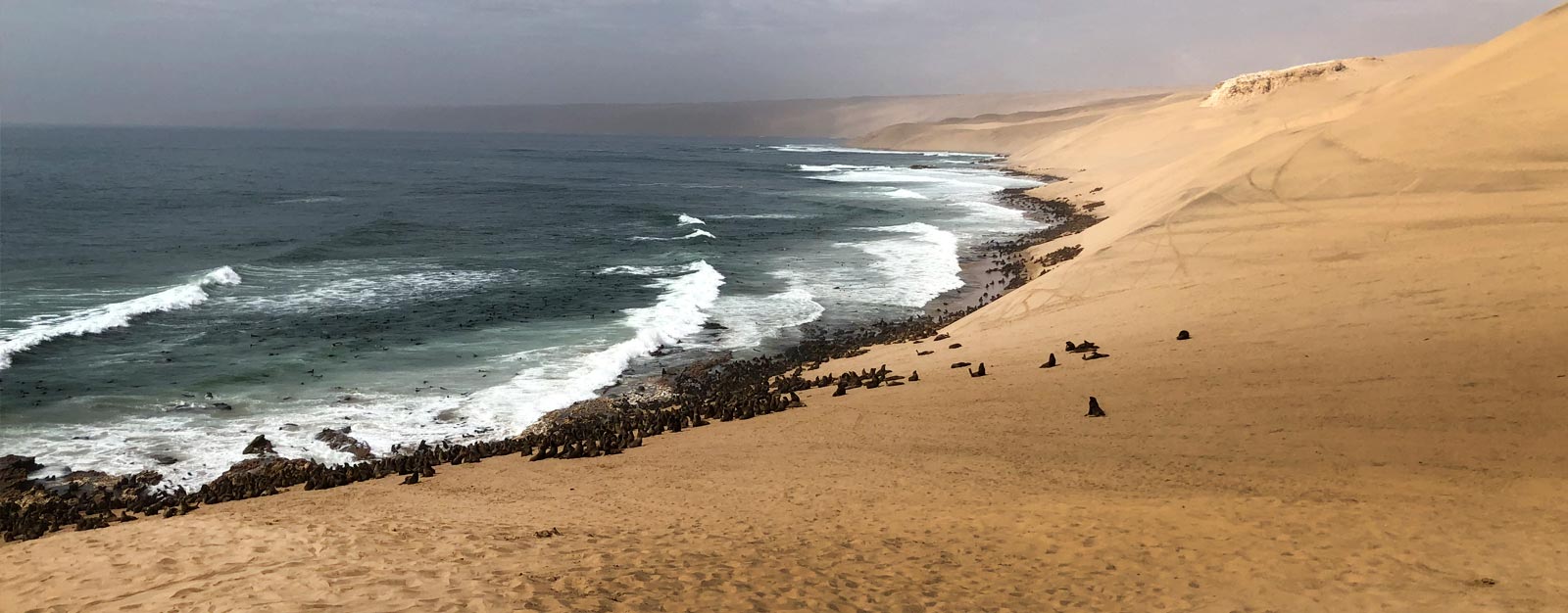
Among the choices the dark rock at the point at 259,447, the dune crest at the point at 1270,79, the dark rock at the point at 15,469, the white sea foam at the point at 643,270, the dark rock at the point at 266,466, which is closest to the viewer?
the dark rock at the point at 15,469

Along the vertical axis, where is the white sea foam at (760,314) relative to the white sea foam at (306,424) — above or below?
above

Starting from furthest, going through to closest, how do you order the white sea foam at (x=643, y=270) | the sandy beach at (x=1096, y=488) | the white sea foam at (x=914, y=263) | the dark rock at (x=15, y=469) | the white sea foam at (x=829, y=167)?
1. the white sea foam at (x=829, y=167)
2. the white sea foam at (x=643, y=270)
3. the white sea foam at (x=914, y=263)
4. the dark rock at (x=15, y=469)
5. the sandy beach at (x=1096, y=488)

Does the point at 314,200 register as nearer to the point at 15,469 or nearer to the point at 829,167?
the point at 15,469

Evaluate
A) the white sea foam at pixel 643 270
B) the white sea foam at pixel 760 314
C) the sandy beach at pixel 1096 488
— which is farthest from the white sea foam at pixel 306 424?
the white sea foam at pixel 643 270

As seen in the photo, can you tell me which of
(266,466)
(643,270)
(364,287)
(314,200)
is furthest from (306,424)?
(314,200)

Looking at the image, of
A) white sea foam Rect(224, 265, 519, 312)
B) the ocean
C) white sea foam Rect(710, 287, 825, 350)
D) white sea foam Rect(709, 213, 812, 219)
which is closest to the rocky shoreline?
the ocean

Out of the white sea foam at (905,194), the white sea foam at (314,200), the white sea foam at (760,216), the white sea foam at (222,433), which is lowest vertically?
the white sea foam at (222,433)

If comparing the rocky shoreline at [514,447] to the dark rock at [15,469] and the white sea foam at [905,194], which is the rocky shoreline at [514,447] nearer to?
the dark rock at [15,469]
